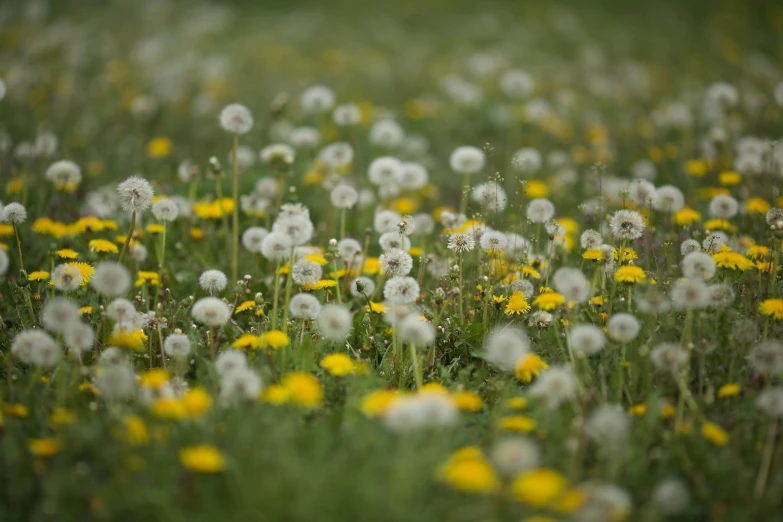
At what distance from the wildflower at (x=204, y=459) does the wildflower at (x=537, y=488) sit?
2.46ft

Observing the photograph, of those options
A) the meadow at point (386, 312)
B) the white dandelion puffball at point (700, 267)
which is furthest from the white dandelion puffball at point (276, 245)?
the white dandelion puffball at point (700, 267)

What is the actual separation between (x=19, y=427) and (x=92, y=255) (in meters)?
1.28

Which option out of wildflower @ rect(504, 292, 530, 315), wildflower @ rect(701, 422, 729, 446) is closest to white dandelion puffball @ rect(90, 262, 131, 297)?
wildflower @ rect(504, 292, 530, 315)

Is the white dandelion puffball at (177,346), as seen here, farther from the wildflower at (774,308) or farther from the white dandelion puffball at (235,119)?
the wildflower at (774,308)

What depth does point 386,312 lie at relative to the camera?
310 cm

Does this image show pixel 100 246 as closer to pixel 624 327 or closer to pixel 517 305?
pixel 517 305

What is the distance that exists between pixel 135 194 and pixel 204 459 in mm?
1682

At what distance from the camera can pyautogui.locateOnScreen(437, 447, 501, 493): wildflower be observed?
5.79ft

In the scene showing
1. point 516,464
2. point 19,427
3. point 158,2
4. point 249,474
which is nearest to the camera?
point 516,464

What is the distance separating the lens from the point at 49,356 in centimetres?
242

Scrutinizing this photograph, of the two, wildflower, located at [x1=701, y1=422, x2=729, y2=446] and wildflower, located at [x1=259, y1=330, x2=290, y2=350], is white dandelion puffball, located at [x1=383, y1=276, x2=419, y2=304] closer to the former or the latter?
wildflower, located at [x1=259, y1=330, x2=290, y2=350]

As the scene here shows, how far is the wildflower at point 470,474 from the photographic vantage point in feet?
5.79

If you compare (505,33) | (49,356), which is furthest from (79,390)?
(505,33)

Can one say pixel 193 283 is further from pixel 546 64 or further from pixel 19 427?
pixel 546 64
